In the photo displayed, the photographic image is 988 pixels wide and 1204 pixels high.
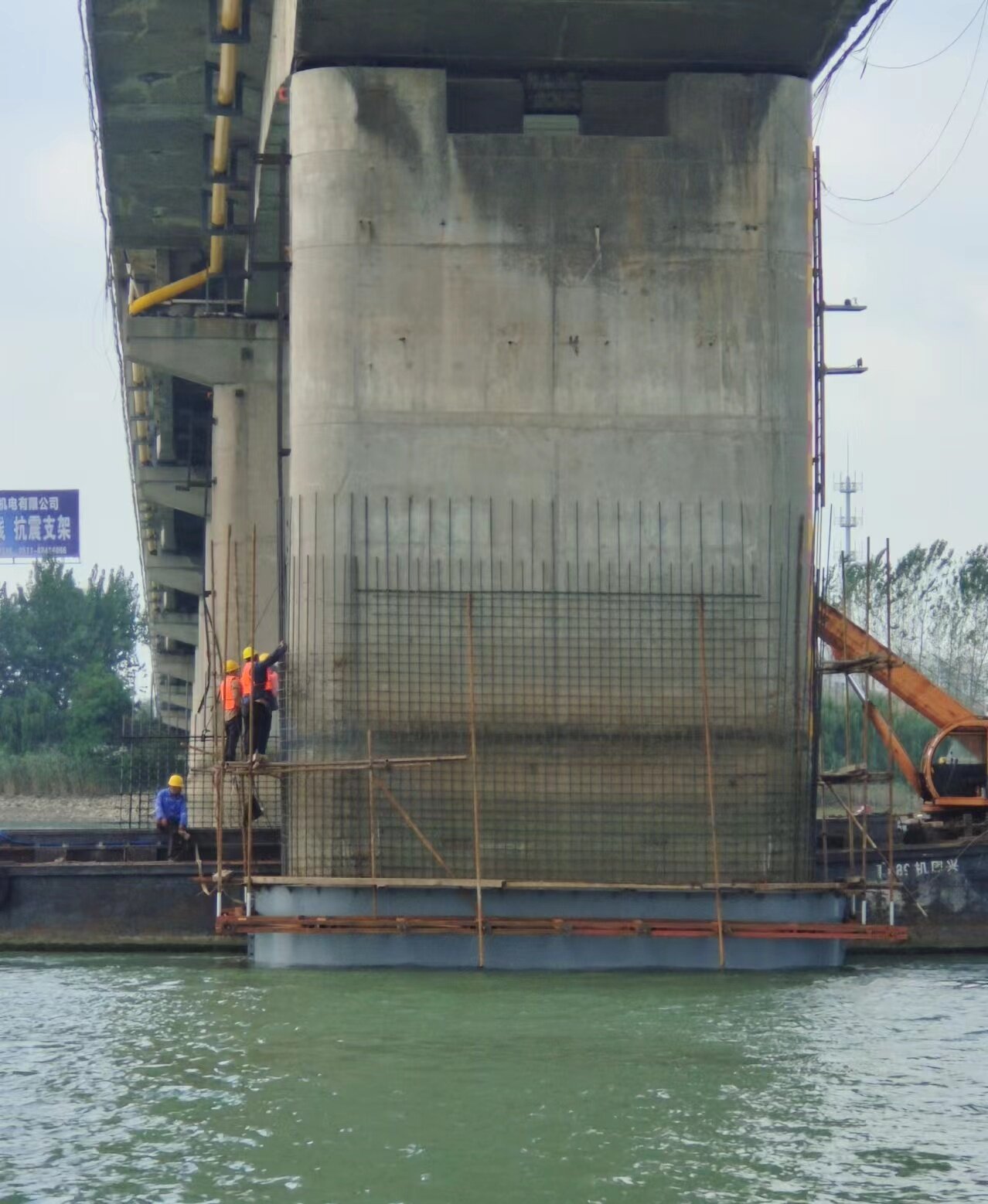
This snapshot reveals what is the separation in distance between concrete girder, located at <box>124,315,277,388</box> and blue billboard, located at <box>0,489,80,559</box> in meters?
94.7

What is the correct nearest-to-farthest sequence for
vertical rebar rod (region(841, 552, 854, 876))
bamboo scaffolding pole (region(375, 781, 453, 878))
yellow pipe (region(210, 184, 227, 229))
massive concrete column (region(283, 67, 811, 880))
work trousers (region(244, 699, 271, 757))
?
bamboo scaffolding pole (region(375, 781, 453, 878))
massive concrete column (region(283, 67, 811, 880))
vertical rebar rod (region(841, 552, 854, 876))
work trousers (region(244, 699, 271, 757))
yellow pipe (region(210, 184, 227, 229))

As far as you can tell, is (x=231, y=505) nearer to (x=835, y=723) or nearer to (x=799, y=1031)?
(x=799, y=1031)

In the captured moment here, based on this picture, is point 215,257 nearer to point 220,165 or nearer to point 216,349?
point 216,349

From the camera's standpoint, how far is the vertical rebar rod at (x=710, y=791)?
23.5 m

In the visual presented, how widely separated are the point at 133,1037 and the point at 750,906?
7158mm

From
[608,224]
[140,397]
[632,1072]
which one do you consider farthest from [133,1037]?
[140,397]

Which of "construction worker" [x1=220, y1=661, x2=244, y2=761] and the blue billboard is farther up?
the blue billboard

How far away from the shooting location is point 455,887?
23531 millimetres

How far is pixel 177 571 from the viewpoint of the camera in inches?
2242

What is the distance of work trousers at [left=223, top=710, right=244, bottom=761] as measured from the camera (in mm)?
25875

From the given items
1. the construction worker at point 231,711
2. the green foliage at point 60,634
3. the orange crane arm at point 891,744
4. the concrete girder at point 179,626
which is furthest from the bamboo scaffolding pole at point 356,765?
the green foliage at point 60,634

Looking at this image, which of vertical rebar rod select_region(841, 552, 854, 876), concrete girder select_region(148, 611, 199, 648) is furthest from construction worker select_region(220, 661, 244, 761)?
concrete girder select_region(148, 611, 199, 648)

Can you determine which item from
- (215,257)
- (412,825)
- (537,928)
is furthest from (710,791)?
(215,257)

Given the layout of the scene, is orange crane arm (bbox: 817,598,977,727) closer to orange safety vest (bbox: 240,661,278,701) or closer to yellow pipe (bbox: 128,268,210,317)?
orange safety vest (bbox: 240,661,278,701)
